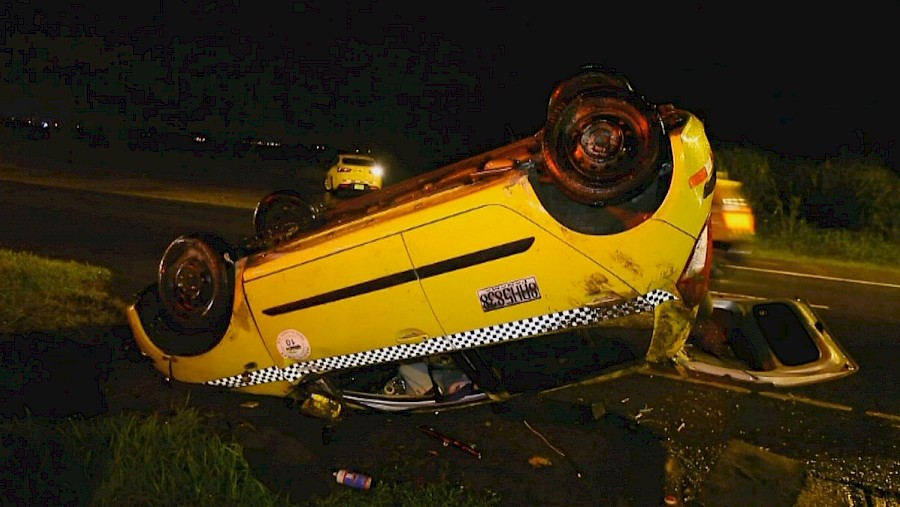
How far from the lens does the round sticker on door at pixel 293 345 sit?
14.4ft

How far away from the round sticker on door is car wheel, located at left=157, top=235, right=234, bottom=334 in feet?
1.16

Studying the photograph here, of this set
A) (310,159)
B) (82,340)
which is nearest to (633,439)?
(82,340)

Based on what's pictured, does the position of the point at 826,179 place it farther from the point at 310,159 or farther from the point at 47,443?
the point at 310,159

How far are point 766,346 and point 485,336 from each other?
6.84 ft

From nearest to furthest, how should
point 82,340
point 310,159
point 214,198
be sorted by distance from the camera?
1. point 82,340
2. point 214,198
3. point 310,159

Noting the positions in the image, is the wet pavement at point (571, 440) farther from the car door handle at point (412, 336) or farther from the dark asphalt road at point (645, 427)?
the car door handle at point (412, 336)

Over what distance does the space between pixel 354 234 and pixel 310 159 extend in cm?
3401

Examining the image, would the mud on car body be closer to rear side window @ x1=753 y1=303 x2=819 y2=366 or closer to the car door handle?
the car door handle

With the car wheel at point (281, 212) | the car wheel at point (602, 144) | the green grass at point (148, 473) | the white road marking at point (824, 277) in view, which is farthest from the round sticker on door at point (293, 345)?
the white road marking at point (824, 277)

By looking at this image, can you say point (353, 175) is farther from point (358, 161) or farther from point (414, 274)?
point (414, 274)

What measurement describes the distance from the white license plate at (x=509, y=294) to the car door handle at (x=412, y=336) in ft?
1.27

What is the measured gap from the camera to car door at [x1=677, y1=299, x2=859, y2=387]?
4414 millimetres

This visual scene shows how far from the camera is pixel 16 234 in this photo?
12.7 meters

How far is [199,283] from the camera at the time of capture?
4496 mm
